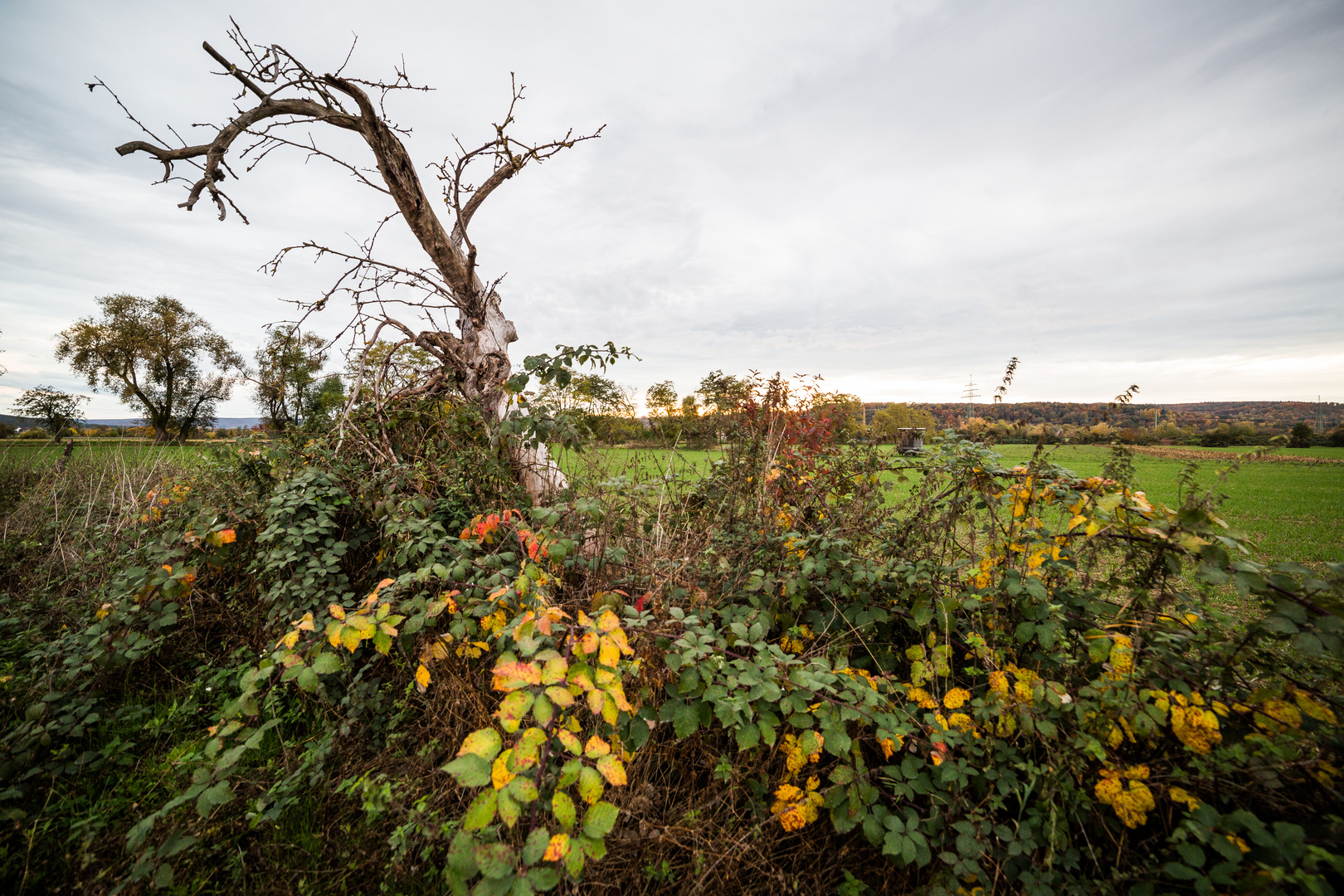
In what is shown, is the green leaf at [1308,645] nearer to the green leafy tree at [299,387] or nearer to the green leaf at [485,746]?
the green leaf at [485,746]

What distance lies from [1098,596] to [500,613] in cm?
285

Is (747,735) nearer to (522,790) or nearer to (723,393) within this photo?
(522,790)

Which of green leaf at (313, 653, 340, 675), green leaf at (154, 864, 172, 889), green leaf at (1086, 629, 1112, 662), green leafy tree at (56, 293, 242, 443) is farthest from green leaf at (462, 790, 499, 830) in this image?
green leafy tree at (56, 293, 242, 443)

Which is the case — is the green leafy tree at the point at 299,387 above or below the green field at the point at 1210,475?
above

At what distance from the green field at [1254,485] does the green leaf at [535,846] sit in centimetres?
233

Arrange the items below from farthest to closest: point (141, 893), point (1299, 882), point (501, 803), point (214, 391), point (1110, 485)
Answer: point (214, 391), point (1110, 485), point (141, 893), point (1299, 882), point (501, 803)

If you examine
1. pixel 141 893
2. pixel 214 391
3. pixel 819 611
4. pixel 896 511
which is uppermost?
pixel 214 391

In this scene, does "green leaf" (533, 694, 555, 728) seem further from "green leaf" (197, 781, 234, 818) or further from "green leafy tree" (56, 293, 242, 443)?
"green leafy tree" (56, 293, 242, 443)

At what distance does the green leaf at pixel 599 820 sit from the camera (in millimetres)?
1173

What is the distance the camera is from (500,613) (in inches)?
76.0

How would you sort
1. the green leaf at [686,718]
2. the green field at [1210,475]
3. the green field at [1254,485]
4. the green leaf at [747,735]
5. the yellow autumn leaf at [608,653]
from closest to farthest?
the yellow autumn leaf at [608,653] → the green leaf at [747,735] → the green leaf at [686,718] → the green field at [1254,485] → the green field at [1210,475]

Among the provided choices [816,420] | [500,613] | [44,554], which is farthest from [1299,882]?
[44,554]

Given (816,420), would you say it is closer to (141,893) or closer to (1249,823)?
(1249,823)

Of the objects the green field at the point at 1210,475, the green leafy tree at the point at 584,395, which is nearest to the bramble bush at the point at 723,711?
the green field at the point at 1210,475
